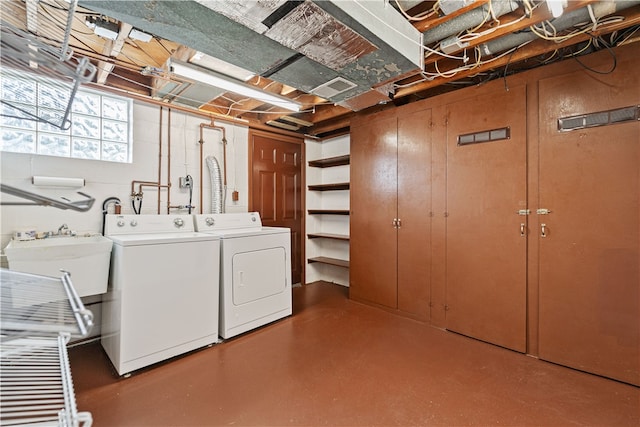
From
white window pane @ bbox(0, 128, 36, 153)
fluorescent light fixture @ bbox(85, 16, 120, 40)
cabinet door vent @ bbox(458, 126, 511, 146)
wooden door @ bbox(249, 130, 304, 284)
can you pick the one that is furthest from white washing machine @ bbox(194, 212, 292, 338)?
cabinet door vent @ bbox(458, 126, 511, 146)

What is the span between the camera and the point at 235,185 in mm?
3654

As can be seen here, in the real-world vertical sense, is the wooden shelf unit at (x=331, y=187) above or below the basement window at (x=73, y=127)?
below

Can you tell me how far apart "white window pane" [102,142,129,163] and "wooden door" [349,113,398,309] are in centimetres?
254

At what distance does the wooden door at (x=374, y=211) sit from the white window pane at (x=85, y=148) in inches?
108

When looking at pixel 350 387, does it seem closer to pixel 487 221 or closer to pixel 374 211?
pixel 487 221

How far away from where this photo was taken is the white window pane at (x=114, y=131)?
272 cm

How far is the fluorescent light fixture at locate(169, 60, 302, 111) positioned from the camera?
218 centimetres

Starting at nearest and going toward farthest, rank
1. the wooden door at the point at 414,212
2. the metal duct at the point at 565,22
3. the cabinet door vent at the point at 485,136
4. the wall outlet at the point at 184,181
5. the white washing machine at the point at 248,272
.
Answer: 1. the metal duct at the point at 565,22
2. the cabinet door vent at the point at 485,136
3. the white washing machine at the point at 248,272
4. the wooden door at the point at 414,212
5. the wall outlet at the point at 184,181

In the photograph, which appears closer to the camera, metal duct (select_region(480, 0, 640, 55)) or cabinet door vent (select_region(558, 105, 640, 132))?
metal duct (select_region(480, 0, 640, 55))

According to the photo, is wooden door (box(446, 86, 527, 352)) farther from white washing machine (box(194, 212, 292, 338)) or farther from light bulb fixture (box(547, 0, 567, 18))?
white washing machine (box(194, 212, 292, 338))

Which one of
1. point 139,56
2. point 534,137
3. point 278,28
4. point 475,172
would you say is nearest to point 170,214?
point 139,56

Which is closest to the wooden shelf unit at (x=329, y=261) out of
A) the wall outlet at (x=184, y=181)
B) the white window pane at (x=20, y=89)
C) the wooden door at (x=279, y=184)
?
the wooden door at (x=279, y=184)

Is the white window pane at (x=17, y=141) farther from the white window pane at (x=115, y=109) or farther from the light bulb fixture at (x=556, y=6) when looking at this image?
the light bulb fixture at (x=556, y=6)

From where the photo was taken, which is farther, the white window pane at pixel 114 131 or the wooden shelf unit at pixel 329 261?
the wooden shelf unit at pixel 329 261
